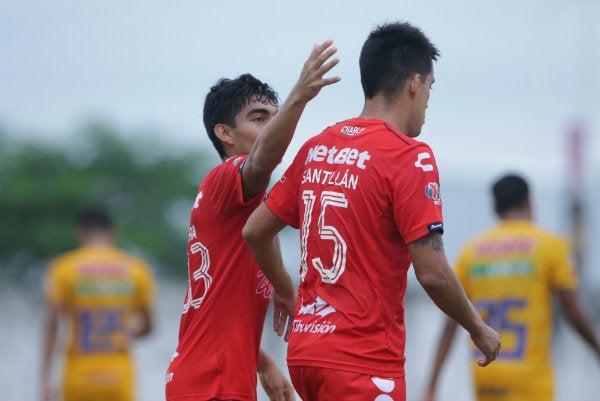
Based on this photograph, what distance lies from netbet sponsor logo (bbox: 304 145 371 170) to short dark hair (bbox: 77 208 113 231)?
5.08 meters

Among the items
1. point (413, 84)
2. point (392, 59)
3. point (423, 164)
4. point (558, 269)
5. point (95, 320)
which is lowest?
point (95, 320)

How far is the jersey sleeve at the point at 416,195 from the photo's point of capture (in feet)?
13.5

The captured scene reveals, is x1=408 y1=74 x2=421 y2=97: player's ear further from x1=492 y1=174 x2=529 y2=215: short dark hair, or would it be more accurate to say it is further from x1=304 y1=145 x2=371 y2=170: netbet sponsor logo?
x1=492 y1=174 x2=529 y2=215: short dark hair

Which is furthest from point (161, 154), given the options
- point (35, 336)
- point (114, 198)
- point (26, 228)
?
point (35, 336)

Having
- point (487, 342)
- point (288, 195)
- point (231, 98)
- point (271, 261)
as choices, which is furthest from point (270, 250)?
point (487, 342)

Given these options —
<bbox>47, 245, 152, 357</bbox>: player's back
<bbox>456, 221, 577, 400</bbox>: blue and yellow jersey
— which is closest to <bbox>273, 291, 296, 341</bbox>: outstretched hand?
<bbox>456, 221, 577, 400</bbox>: blue and yellow jersey

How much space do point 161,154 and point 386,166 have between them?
129 ft

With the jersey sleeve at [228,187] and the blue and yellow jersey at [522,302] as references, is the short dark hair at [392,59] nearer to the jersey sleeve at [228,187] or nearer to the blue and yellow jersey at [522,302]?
the jersey sleeve at [228,187]

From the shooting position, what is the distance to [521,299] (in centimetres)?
695

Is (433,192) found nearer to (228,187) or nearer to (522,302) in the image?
(228,187)

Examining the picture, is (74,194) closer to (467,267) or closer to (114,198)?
(114,198)

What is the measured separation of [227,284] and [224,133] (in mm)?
758

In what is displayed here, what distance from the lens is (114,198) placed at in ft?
135

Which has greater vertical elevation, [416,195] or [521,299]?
[416,195]
